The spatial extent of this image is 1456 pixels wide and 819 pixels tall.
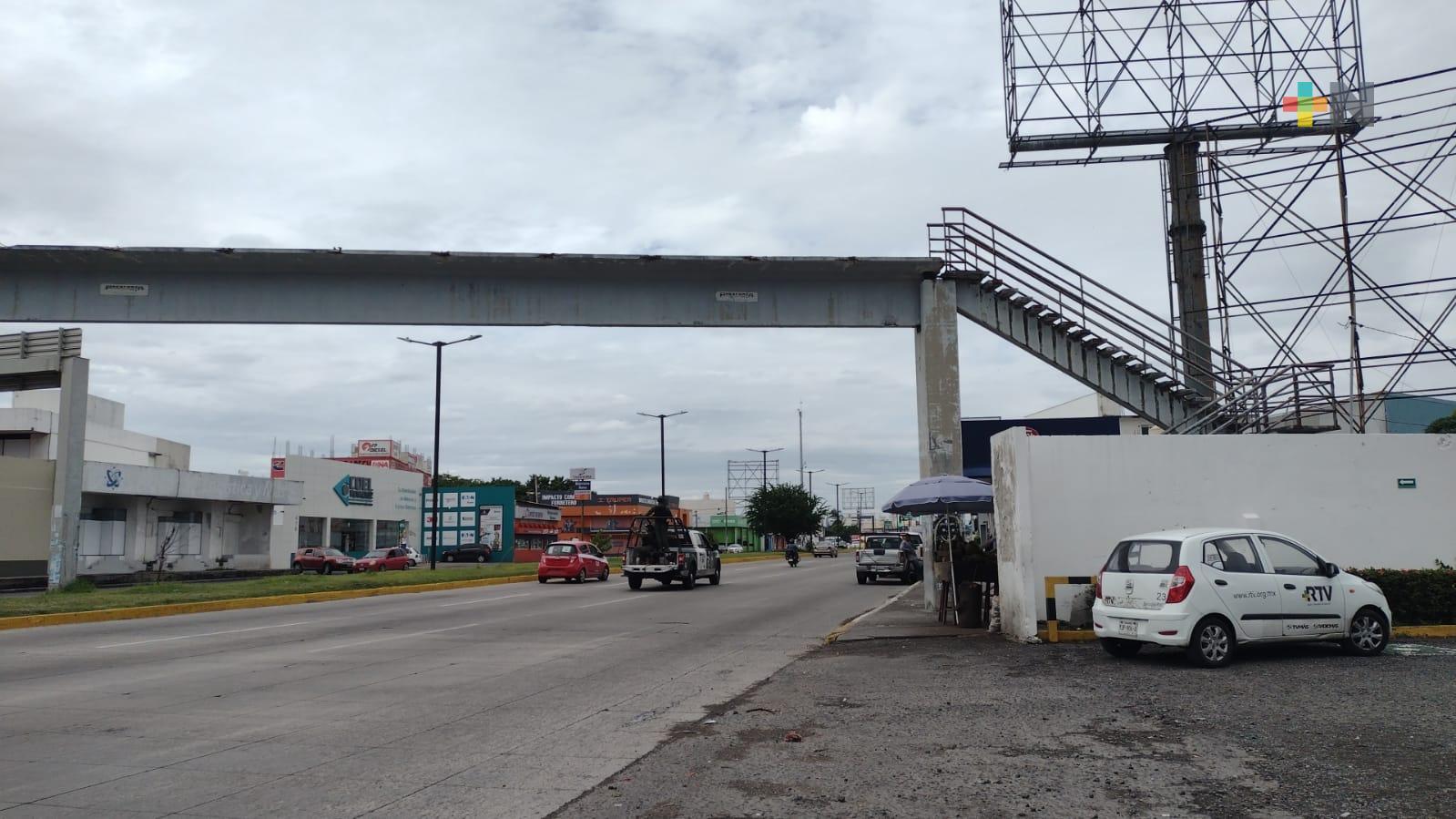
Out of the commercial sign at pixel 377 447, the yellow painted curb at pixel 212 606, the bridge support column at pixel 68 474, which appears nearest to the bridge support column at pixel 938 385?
the yellow painted curb at pixel 212 606

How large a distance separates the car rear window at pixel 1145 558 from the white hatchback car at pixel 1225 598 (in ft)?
0.04

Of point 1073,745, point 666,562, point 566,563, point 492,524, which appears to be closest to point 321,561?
point 566,563

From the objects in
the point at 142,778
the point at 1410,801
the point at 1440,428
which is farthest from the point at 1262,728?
the point at 1440,428

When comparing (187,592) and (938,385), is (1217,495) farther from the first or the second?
(187,592)

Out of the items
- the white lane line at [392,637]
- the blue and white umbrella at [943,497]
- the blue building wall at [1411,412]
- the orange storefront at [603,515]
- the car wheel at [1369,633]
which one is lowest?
the white lane line at [392,637]

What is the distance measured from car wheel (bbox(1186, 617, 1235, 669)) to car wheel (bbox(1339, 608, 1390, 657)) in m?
1.93

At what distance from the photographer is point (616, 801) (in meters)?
6.65

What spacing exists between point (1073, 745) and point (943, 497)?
32.1ft

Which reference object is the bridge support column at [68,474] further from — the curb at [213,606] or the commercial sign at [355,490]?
the commercial sign at [355,490]

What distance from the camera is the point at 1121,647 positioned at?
12.9 m

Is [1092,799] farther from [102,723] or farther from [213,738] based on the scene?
[102,723]

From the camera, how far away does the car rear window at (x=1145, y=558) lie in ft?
39.7

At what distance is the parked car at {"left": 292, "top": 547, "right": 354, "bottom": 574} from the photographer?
163 ft

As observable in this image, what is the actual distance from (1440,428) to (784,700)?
58.0 metres
